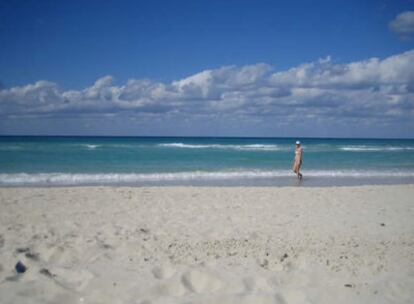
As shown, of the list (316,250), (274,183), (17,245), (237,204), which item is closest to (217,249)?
(316,250)

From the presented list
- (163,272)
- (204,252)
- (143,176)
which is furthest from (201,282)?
(143,176)

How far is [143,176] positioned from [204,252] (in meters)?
11.6

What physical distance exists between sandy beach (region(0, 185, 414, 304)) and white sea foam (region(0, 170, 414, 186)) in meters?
5.53

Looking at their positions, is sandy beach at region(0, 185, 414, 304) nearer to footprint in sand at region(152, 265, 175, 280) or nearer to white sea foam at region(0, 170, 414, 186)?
footprint in sand at region(152, 265, 175, 280)

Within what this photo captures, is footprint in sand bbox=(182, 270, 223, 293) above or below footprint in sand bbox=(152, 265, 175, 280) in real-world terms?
above

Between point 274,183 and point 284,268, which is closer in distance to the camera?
point 284,268

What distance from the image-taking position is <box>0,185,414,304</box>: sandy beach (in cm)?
352

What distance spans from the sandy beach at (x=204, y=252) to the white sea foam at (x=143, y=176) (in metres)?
5.53

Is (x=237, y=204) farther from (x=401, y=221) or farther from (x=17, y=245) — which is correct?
(x=17, y=245)

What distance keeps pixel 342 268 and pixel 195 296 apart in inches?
75.3

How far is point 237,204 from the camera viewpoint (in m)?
8.66

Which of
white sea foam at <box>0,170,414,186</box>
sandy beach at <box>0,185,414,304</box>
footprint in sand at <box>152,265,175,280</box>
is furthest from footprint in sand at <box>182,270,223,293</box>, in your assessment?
white sea foam at <box>0,170,414,186</box>

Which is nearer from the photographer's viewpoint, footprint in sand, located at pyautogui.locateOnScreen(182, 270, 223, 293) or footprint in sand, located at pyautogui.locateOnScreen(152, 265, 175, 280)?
footprint in sand, located at pyautogui.locateOnScreen(182, 270, 223, 293)

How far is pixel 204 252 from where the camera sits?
4.75 metres
